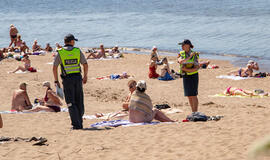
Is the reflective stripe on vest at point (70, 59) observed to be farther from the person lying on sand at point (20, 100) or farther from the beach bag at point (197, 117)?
the person lying on sand at point (20, 100)

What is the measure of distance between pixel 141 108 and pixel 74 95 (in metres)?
1.09

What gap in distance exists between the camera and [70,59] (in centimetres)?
696

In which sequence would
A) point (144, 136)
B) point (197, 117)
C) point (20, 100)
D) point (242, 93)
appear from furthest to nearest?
point (242, 93) → point (20, 100) → point (197, 117) → point (144, 136)

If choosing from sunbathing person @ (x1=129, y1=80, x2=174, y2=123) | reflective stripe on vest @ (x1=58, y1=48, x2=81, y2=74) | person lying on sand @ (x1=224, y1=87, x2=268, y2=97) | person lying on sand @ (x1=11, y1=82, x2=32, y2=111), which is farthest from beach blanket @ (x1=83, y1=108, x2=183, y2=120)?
person lying on sand @ (x1=224, y1=87, x2=268, y2=97)

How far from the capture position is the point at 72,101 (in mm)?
7062

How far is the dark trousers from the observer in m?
6.99

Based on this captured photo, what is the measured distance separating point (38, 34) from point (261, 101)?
3082 centimetres

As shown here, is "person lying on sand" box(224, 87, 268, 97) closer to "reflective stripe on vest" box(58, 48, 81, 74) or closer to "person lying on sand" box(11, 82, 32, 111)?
"person lying on sand" box(11, 82, 32, 111)

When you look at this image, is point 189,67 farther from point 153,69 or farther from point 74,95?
point 153,69

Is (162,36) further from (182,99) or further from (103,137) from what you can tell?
(103,137)

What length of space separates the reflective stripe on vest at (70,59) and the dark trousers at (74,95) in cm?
11

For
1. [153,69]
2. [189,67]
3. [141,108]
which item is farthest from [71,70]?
[153,69]

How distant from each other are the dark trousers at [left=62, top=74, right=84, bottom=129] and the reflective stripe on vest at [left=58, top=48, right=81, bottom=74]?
0.11 m

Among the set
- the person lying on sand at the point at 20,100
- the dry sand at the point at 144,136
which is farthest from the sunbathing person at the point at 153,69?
the person lying on sand at the point at 20,100
